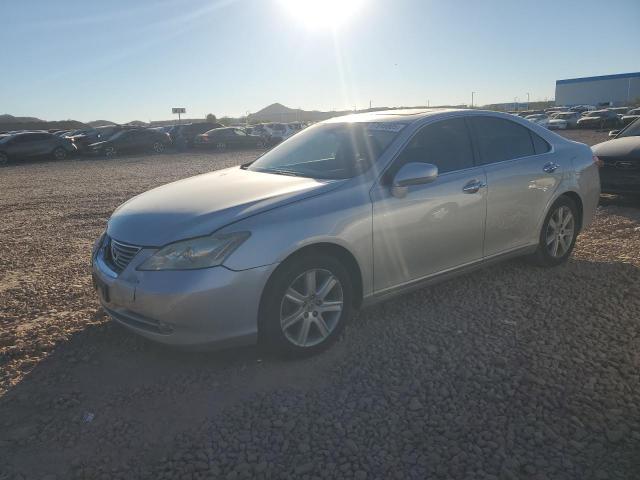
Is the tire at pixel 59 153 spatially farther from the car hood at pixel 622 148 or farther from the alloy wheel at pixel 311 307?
the alloy wheel at pixel 311 307

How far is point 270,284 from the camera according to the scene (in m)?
3.29

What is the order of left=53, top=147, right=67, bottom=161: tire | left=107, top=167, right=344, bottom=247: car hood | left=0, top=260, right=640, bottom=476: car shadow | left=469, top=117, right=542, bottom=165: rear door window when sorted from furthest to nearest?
1. left=53, top=147, right=67, bottom=161: tire
2. left=469, top=117, right=542, bottom=165: rear door window
3. left=107, top=167, right=344, bottom=247: car hood
4. left=0, top=260, right=640, bottom=476: car shadow

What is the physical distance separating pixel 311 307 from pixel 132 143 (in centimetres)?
2507

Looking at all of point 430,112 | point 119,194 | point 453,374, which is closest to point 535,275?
point 430,112

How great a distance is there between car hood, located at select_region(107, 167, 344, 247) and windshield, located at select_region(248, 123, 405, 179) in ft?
0.83

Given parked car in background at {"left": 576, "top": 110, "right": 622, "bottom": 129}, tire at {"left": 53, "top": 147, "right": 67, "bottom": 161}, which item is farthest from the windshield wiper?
parked car in background at {"left": 576, "top": 110, "right": 622, "bottom": 129}

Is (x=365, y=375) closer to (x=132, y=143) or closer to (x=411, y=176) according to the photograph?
(x=411, y=176)

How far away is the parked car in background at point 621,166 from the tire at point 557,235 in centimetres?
317

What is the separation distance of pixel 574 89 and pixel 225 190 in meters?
102

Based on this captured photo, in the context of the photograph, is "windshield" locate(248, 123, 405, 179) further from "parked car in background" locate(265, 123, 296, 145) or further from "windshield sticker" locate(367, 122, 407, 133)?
"parked car in background" locate(265, 123, 296, 145)

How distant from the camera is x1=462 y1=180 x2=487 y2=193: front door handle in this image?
428cm

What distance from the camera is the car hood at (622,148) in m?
7.90

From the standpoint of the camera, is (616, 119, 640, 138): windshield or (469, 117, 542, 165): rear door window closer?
(469, 117, 542, 165): rear door window

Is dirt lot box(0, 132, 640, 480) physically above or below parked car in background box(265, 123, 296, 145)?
below
